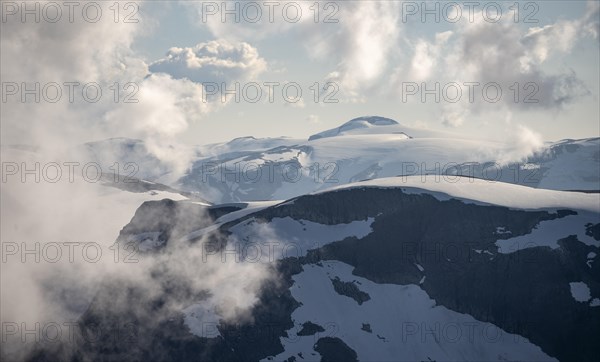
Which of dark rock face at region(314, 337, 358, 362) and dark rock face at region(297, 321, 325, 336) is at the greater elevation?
dark rock face at region(297, 321, 325, 336)

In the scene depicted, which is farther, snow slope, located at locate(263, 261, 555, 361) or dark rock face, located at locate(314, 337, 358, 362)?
snow slope, located at locate(263, 261, 555, 361)

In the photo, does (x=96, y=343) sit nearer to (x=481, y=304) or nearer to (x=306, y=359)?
(x=306, y=359)

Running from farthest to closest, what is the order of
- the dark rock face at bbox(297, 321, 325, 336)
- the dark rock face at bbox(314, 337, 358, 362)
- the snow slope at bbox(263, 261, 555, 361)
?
the dark rock face at bbox(297, 321, 325, 336) → the snow slope at bbox(263, 261, 555, 361) → the dark rock face at bbox(314, 337, 358, 362)

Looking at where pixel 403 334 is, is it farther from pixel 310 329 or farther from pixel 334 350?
pixel 310 329

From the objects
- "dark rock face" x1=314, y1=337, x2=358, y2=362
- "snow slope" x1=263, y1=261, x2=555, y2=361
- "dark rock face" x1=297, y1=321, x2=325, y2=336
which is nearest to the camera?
"dark rock face" x1=314, y1=337, x2=358, y2=362

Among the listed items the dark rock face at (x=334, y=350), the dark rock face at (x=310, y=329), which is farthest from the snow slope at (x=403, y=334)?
the dark rock face at (x=334, y=350)

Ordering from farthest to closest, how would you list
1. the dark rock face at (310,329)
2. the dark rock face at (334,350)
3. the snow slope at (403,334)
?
1. the dark rock face at (310,329)
2. the snow slope at (403,334)
3. the dark rock face at (334,350)

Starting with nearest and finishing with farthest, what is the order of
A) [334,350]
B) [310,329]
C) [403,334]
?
[334,350] < [310,329] < [403,334]

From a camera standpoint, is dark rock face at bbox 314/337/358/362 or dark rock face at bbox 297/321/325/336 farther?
dark rock face at bbox 297/321/325/336

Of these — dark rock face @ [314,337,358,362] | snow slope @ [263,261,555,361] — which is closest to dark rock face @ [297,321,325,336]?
snow slope @ [263,261,555,361]

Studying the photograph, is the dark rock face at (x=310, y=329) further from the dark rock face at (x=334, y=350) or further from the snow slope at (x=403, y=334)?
the dark rock face at (x=334, y=350)

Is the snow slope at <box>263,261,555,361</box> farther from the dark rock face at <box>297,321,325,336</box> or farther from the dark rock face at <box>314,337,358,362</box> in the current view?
the dark rock face at <box>314,337,358,362</box>

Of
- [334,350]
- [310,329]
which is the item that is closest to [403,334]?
[334,350]
